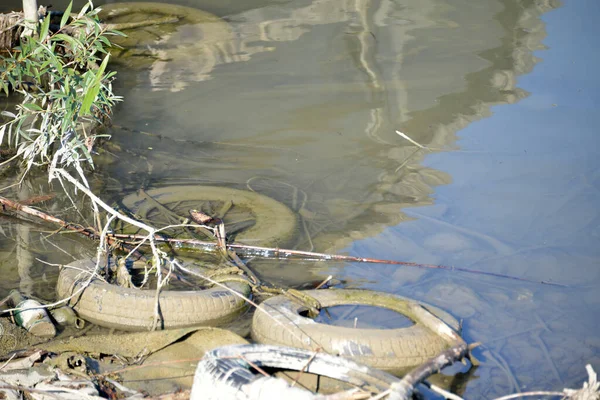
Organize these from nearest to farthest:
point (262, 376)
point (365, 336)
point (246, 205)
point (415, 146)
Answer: point (262, 376) → point (365, 336) → point (246, 205) → point (415, 146)

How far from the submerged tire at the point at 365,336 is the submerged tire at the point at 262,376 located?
42 centimetres

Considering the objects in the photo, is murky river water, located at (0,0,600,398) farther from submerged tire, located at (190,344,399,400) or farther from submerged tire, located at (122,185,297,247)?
submerged tire, located at (190,344,399,400)

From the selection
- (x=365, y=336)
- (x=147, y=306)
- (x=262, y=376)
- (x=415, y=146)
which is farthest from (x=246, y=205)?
(x=262, y=376)

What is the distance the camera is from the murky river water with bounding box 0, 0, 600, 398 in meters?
4.51

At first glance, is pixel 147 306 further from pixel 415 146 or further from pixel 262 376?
pixel 415 146

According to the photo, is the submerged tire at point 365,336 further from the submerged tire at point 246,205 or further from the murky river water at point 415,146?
the submerged tire at point 246,205

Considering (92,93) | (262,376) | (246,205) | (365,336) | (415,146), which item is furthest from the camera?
(415,146)

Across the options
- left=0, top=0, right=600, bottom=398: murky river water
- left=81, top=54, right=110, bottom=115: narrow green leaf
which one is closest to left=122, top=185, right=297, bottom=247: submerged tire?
left=0, top=0, right=600, bottom=398: murky river water

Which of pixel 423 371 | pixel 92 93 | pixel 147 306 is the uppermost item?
pixel 92 93

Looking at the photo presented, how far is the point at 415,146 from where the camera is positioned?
687 cm

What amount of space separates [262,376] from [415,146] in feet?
14.6

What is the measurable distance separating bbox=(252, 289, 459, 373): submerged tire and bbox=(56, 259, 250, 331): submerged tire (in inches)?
9.4

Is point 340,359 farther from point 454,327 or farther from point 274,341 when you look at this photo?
point 454,327

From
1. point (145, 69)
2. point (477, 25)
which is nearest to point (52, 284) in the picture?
point (145, 69)
